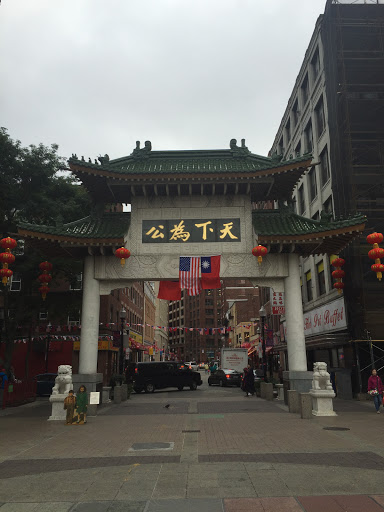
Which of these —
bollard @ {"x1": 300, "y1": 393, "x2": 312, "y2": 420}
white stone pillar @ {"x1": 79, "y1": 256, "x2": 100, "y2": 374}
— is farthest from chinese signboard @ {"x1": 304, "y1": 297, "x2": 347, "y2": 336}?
white stone pillar @ {"x1": 79, "y1": 256, "x2": 100, "y2": 374}

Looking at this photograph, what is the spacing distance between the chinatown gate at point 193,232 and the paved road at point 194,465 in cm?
450

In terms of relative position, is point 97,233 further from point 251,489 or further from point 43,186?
point 251,489

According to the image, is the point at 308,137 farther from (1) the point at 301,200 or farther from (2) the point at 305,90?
(1) the point at 301,200

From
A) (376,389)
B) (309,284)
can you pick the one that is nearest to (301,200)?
(309,284)

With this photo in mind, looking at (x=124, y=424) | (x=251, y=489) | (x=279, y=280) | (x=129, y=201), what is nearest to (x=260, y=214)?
(x=279, y=280)

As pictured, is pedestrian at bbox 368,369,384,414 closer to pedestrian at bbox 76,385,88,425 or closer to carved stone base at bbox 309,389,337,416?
carved stone base at bbox 309,389,337,416

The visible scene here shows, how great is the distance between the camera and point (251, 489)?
686 centimetres

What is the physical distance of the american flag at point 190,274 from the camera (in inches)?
717

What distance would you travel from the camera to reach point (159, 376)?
31859 millimetres

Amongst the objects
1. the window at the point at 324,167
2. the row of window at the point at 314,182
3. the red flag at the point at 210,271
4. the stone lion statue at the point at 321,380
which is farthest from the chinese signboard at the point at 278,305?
the stone lion statue at the point at 321,380

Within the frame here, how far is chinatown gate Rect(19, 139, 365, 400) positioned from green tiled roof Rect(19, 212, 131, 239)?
4 cm

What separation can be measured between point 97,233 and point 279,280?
8409 mm

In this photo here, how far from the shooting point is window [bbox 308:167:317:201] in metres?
31.0

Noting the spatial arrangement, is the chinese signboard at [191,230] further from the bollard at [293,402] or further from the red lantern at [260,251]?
the bollard at [293,402]
